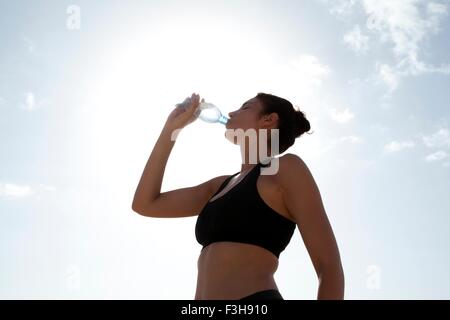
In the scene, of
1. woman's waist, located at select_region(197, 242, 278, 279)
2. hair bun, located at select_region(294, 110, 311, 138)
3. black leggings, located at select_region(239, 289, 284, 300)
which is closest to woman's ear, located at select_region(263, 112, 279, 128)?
hair bun, located at select_region(294, 110, 311, 138)

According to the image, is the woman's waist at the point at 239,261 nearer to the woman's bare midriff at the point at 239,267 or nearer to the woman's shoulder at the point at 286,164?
the woman's bare midriff at the point at 239,267

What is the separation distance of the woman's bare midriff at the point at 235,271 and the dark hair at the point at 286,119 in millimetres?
1233

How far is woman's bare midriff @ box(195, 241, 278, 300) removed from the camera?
9.62ft

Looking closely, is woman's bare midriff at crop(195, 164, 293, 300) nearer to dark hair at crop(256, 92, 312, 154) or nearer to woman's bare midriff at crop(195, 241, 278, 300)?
woman's bare midriff at crop(195, 241, 278, 300)

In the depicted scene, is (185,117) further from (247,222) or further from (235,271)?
(235,271)

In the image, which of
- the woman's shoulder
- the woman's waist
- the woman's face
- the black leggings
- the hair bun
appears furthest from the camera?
the hair bun

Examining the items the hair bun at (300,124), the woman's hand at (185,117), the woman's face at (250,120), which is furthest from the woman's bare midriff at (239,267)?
the woman's hand at (185,117)

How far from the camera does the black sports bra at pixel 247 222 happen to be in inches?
122

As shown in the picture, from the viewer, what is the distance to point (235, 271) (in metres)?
2.98

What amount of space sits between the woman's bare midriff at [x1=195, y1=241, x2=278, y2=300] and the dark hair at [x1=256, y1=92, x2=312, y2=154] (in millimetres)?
1233

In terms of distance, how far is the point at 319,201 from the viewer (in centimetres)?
302
